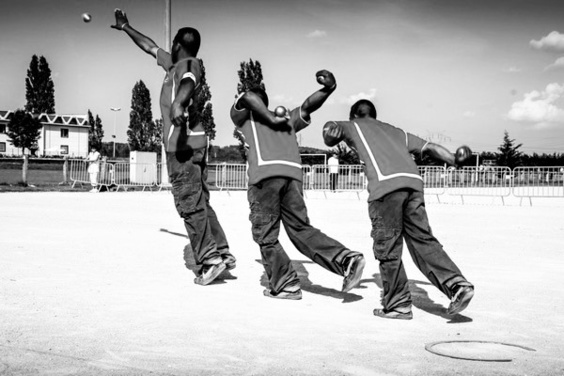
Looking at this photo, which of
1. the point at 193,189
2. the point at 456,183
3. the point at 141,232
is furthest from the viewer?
the point at 456,183

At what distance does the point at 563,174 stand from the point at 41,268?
22354 mm

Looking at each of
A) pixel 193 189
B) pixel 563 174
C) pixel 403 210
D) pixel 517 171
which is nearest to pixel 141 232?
pixel 193 189

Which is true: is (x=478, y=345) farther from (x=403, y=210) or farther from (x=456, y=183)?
(x=456, y=183)

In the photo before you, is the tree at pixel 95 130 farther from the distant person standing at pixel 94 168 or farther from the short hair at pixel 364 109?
the short hair at pixel 364 109

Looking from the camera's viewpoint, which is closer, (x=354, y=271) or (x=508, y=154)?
(x=354, y=271)

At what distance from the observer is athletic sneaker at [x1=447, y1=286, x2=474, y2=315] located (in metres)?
5.01

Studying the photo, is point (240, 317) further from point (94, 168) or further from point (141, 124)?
point (141, 124)

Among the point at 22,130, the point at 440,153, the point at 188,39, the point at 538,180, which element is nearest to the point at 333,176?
the point at 538,180

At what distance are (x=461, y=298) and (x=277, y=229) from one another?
1728 millimetres

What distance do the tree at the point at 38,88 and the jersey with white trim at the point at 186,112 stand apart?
99.3 m

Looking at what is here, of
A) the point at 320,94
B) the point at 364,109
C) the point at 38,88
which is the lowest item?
the point at 364,109

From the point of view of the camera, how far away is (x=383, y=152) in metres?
5.44

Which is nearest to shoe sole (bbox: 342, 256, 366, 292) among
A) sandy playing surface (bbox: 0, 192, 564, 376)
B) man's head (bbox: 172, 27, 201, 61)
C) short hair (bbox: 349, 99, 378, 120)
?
sandy playing surface (bbox: 0, 192, 564, 376)

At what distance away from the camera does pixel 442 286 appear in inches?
206
